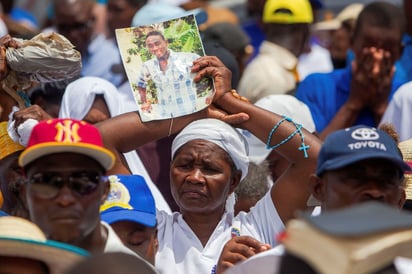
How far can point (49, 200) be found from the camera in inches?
181

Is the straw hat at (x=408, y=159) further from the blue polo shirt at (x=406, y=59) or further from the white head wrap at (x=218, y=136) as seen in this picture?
the blue polo shirt at (x=406, y=59)

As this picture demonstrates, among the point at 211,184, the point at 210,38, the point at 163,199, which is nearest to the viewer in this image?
the point at 211,184

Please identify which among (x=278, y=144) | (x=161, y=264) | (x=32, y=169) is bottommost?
(x=161, y=264)

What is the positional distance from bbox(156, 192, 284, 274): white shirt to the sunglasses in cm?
108

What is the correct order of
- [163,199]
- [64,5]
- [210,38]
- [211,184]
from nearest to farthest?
[211,184]
[163,199]
[210,38]
[64,5]

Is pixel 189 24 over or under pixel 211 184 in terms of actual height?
over

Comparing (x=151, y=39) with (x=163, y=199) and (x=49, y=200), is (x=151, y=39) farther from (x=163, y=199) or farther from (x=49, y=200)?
A: (x=49, y=200)

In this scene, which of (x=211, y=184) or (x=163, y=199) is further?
(x=163, y=199)

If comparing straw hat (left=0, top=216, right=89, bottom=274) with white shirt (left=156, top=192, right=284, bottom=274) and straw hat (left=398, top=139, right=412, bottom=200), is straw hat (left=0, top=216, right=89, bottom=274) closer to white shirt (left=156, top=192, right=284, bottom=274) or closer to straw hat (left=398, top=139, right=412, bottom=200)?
white shirt (left=156, top=192, right=284, bottom=274)

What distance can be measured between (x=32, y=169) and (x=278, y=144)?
5.17 ft

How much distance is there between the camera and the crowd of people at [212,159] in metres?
4.17

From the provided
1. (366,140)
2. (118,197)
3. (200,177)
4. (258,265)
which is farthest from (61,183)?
(200,177)

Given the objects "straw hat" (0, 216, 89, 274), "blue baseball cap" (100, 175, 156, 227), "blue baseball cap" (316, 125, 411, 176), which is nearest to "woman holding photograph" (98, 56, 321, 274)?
"blue baseball cap" (100, 175, 156, 227)

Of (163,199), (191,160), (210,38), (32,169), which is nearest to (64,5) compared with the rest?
(210,38)
